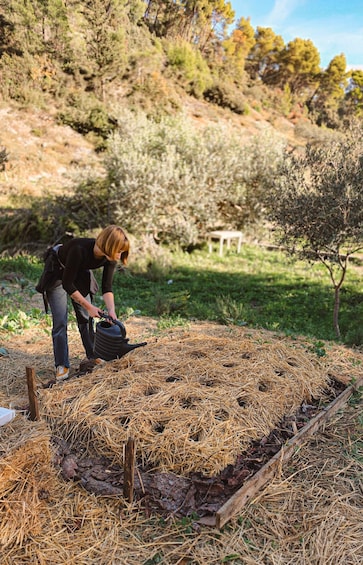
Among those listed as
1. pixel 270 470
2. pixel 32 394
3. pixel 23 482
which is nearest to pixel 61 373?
pixel 32 394

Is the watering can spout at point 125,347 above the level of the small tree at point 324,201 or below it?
below

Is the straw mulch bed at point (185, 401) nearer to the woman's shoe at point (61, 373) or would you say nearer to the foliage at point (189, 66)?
the woman's shoe at point (61, 373)

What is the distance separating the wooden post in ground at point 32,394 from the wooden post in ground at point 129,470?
0.91m

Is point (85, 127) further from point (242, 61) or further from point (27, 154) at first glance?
point (242, 61)

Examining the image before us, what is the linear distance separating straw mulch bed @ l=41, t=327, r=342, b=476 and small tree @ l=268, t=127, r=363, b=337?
2189mm

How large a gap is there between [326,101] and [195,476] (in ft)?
149

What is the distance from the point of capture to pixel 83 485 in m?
2.31

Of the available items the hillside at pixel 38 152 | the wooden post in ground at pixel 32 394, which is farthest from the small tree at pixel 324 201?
the hillside at pixel 38 152

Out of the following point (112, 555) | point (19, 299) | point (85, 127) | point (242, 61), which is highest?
point (242, 61)

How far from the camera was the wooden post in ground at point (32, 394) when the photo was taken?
A: 2725 mm

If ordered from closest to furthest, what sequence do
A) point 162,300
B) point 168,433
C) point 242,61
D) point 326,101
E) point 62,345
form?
point 168,433 < point 62,345 < point 162,300 < point 242,61 < point 326,101

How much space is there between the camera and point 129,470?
2.11m

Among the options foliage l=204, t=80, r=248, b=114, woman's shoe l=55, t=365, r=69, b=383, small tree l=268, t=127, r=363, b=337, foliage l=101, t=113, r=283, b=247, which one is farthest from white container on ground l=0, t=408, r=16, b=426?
foliage l=204, t=80, r=248, b=114

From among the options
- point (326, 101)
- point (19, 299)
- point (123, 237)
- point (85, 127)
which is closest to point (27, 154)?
point (85, 127)
